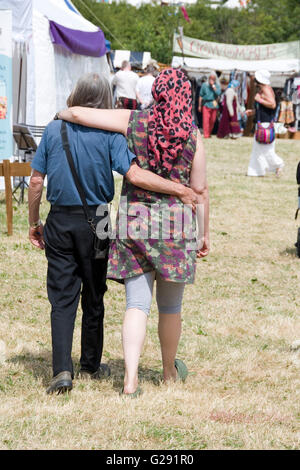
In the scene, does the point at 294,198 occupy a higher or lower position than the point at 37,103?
lower

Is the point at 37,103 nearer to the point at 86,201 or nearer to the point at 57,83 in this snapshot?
the point at 57,83

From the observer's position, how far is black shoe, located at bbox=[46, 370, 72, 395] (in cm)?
413

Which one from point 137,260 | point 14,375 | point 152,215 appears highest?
point 152,215

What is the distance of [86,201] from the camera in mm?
4059

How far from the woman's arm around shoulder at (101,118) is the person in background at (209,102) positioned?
21.1 metres

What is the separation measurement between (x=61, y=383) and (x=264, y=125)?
35.0 feet

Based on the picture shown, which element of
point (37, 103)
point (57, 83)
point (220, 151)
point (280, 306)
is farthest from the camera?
point (220, 151)

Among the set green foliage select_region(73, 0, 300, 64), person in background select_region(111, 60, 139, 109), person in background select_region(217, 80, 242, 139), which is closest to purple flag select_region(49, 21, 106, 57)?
person in background select_region(111, 60, 139, 109)

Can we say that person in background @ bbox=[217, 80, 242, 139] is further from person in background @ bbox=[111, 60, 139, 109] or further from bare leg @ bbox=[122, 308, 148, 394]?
bare leg @ bbox=[122, 308, 148, 394]

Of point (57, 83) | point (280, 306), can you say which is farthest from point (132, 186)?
point (57, 83)

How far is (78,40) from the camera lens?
12.8 meters

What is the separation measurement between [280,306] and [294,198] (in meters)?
6.43
